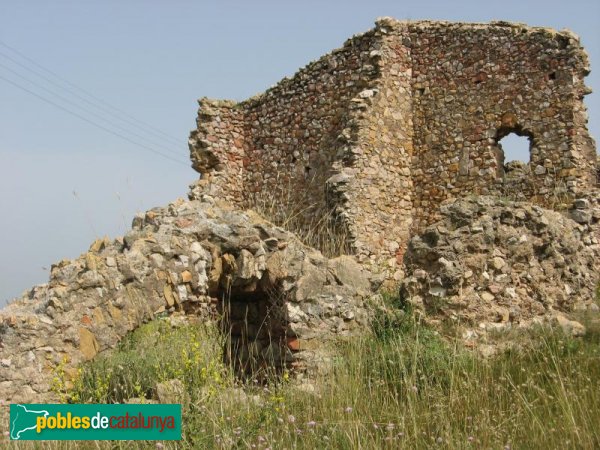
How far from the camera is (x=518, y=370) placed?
6.21m

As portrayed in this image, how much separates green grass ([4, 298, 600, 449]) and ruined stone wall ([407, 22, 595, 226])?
4727mm

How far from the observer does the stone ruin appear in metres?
6.92

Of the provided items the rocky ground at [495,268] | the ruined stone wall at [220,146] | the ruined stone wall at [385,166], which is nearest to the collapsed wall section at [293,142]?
the ruined stone wall at [220,146]

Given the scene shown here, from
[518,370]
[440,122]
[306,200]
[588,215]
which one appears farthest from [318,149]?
[518,370]

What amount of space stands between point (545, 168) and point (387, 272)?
9.91 ft

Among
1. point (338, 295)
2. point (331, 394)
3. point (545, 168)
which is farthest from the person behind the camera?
point (545, 168)

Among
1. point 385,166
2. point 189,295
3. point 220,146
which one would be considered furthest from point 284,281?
point 220,146

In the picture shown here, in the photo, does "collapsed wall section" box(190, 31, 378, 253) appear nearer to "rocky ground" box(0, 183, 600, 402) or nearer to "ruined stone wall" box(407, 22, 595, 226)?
"ruined stone wall" box(407, 22, 595, 226)

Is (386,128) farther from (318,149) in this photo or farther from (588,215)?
(588,215)

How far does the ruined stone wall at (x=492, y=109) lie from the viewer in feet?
36.6

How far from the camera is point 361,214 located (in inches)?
471

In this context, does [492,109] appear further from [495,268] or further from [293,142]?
[495,268]

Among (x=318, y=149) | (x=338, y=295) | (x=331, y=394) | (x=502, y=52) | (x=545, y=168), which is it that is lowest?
(x=331, y=394)

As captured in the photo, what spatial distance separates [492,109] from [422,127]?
1342 mm
